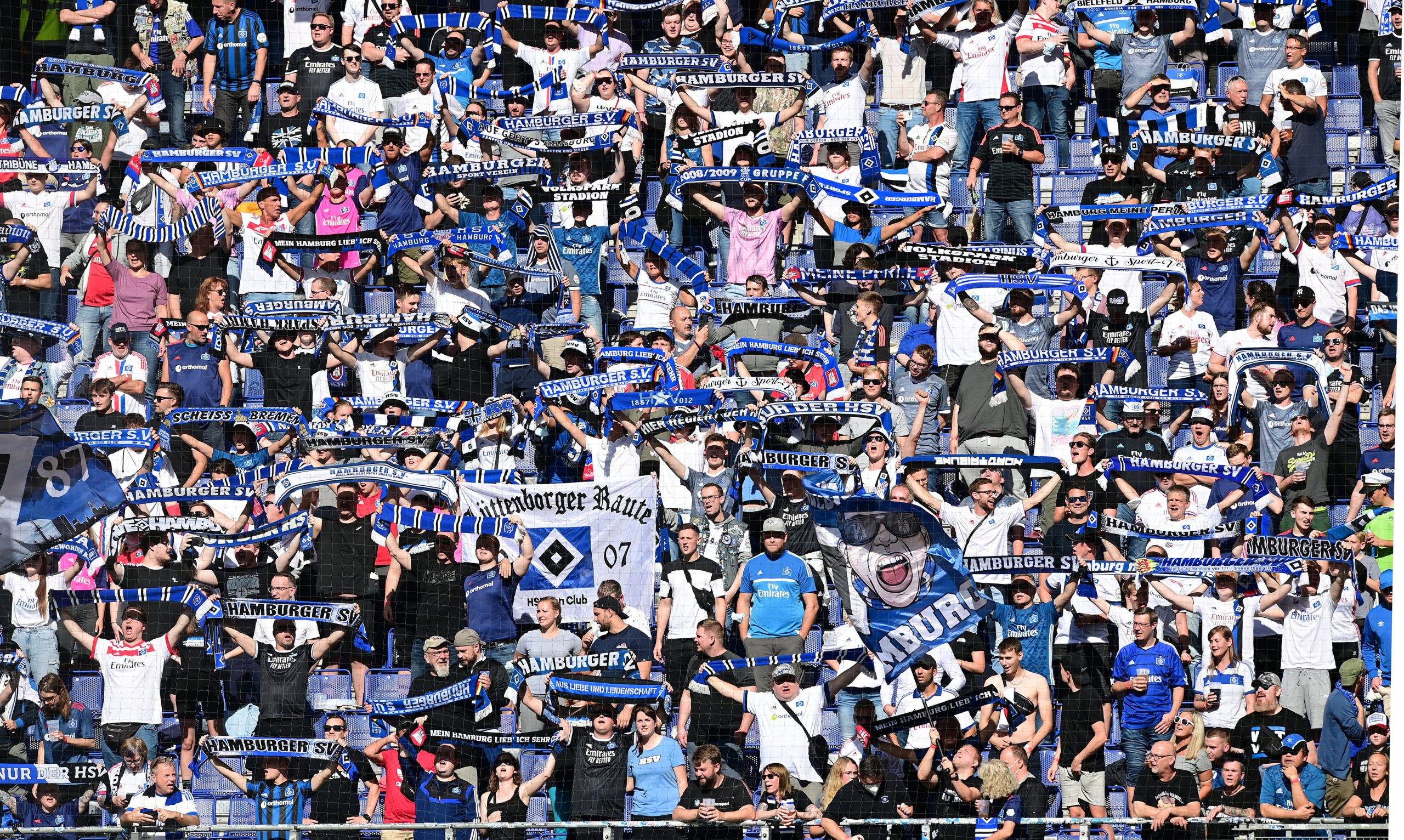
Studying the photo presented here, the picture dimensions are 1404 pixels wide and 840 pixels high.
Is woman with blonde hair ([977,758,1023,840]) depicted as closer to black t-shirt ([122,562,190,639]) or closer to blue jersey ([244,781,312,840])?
blue jersey ([244,781,312,840])

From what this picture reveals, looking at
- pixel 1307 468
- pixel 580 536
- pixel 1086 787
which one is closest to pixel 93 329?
pixel 580 536

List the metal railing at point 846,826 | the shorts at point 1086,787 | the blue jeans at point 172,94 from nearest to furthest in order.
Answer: the metal railing at point 846,826, the shorts at point 1086,787, the blue jeans at point 172,94

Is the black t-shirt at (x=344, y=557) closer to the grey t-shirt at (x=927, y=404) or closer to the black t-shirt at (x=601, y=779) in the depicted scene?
the black t-shirt at (x=601, y=779)

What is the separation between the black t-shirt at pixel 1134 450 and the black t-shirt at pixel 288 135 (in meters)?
6.32

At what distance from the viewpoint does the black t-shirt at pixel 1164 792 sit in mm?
11070

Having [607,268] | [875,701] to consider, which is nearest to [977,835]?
[875,701]

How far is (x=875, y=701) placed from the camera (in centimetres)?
1143

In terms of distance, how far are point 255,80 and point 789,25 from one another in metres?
4.13

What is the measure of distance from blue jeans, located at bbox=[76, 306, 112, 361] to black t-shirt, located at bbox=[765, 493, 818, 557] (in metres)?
5.15

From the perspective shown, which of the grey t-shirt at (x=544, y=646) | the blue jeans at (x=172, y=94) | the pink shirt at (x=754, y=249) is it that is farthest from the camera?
the blue jeans at (x=172, y=94)

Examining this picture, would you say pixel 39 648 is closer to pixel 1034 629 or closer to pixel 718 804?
pixel 718 804

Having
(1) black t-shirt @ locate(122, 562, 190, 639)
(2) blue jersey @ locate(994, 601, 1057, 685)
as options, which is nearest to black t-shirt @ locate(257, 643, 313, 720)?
(1) black t-shirt @ locate(122, 562, 190, 639)

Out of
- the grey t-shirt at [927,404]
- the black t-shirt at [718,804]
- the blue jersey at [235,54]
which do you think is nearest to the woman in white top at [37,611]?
the blue jersey at [235,54]

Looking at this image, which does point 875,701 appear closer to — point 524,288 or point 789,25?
point 524,288
